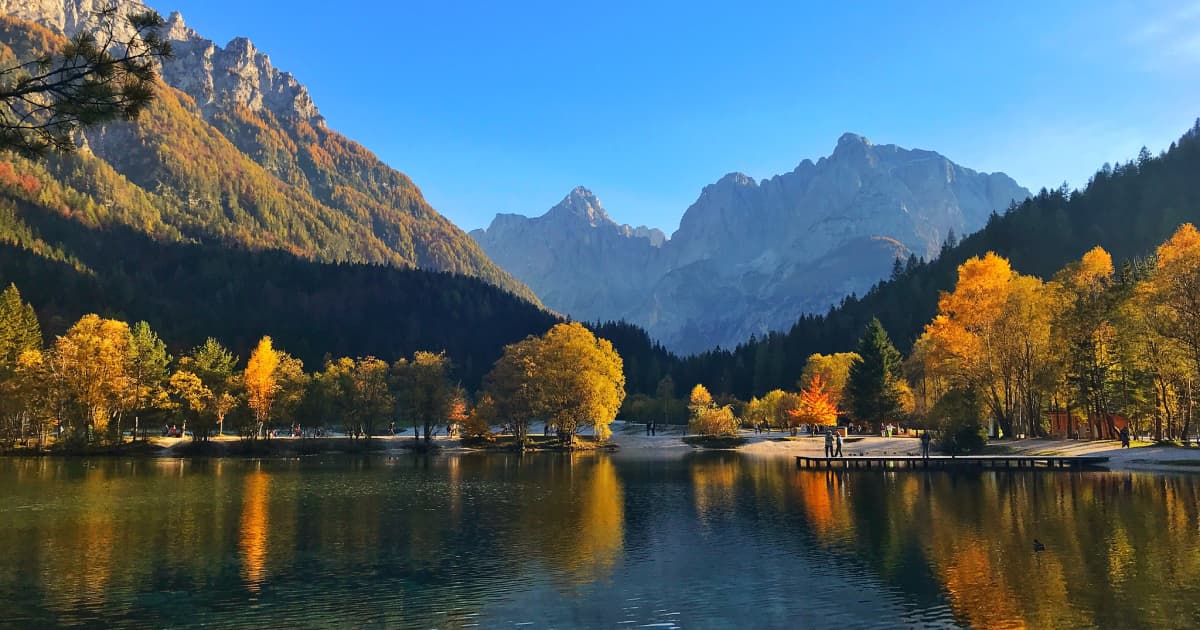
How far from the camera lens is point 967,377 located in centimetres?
8588

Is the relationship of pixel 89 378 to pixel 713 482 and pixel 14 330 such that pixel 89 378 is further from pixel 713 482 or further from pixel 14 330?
pixel 713 482

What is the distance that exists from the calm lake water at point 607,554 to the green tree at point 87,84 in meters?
15.0

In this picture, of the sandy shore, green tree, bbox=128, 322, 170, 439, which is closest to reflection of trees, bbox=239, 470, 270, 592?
green tree, bbox=128, 322, 170, 439

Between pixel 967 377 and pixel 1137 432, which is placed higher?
pixel 967 377

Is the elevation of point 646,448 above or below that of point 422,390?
below

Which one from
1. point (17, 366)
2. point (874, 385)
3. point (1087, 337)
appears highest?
point (17, 366)

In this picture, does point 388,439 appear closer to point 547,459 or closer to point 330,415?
point 330,415

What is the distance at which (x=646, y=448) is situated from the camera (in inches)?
4973

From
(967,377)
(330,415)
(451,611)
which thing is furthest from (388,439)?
(451,611)

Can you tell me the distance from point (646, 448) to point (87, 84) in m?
114

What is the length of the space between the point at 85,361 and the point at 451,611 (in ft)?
325

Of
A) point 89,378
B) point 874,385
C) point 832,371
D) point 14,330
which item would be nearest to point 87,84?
point 89,378

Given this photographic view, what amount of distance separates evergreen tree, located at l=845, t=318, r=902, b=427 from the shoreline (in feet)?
30.1

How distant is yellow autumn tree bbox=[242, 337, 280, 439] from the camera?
4483 inches
